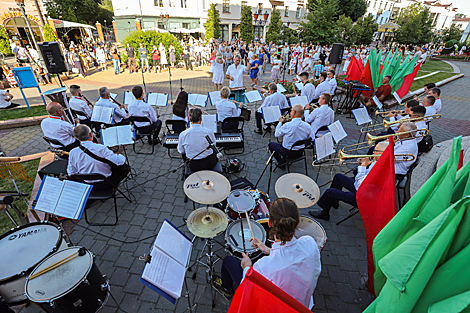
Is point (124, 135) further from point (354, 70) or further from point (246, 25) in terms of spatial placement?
point (246, 25)

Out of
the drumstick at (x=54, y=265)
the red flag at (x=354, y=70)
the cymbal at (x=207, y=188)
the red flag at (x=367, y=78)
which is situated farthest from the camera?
the red flag at (x=354, y=70)

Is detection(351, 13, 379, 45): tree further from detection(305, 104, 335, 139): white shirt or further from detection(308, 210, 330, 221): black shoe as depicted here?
detection(308, 210, 330, 221): black shoe

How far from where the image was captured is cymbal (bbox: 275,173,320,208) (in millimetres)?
3221

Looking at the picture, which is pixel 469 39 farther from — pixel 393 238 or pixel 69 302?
pixel 69 302

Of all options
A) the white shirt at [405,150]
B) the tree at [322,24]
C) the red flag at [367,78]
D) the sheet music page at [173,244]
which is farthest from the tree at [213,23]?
the sheet music page at [173,244]

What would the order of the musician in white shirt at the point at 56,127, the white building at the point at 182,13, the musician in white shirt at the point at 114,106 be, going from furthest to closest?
the white building at the point at 182,13 < the musician in white shirt at the point at 114,106 < the musician in white shirt at the point at 56,127

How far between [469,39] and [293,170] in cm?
4494

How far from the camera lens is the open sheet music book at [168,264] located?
78.6 inches

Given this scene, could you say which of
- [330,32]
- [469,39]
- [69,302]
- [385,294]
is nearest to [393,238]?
[385,294]

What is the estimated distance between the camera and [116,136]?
4734mm

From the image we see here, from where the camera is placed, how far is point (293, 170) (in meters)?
5.96

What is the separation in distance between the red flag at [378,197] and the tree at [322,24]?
19.6 metres

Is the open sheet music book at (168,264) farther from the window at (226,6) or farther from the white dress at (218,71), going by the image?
the window at (226,6)

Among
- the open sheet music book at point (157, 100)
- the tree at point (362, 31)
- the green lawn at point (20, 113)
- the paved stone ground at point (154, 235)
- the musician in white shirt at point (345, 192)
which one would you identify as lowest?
the paved stone ground at point (154, 235)
